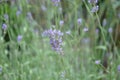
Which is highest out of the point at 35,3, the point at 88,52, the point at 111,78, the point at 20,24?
the point at 35,3

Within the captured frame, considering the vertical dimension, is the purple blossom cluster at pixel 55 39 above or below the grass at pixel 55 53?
below

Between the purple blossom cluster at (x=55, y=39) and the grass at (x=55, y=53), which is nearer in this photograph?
the purple blossom cluster at (x=55, y=39)

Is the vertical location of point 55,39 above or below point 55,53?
below

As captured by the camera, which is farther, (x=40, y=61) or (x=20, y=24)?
(x=20, y=24)

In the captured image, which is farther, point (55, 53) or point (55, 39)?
point (55, 53)

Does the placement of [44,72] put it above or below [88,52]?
below

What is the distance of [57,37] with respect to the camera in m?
A: 1.74

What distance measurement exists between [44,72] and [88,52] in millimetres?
622

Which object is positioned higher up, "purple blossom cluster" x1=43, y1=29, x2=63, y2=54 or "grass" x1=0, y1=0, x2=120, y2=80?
"grass" x1=0, y1=0, x2=120, y2=80

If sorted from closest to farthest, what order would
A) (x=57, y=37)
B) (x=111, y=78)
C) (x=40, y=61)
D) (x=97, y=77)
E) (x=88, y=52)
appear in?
(x=57, y=37)
(x=111, y=78)
(x=97, y=77)
(x=40, y=61)
(x=88, y=52)

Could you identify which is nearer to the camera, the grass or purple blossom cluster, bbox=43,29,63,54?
purple blossom cluster, bbox=43,29,63,54

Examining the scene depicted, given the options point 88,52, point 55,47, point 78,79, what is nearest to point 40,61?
point 78,79

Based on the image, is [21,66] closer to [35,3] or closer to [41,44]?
[41,44]

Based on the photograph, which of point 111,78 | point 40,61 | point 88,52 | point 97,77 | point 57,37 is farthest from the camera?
point 88,52
